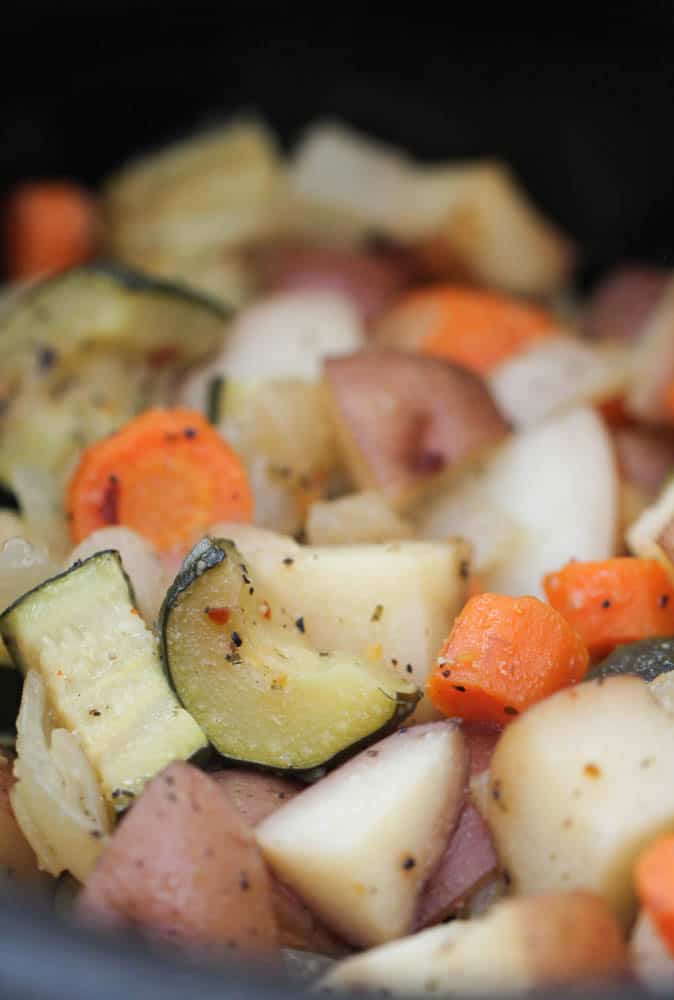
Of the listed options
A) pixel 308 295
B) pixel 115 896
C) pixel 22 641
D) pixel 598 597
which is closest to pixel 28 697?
pixel 22 641

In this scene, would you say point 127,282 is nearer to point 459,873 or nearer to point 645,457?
point 645,457

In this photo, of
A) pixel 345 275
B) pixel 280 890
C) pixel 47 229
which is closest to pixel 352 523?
pixel 280 890

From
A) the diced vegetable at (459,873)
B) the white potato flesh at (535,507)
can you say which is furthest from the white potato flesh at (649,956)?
the white potato flesh at (535,507)

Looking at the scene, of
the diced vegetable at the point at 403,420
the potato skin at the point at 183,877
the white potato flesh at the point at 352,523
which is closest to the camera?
the potato skin at the point at 183,877

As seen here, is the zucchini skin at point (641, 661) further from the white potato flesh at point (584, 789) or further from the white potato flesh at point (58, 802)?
the white potato flesh at point (58, 802)

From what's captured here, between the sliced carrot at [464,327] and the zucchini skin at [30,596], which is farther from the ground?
the sliced carrot at [464,327]
